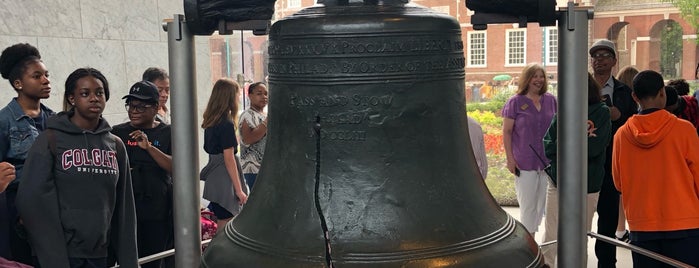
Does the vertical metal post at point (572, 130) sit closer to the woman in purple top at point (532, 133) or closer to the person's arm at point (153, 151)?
the person's arm at point (153, 151)

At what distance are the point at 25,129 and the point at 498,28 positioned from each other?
13.2m

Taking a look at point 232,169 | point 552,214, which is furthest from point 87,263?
point 552,214

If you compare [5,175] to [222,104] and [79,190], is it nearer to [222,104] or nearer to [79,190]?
[79,190]

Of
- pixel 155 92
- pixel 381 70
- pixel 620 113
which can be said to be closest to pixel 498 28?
pixel 620 113

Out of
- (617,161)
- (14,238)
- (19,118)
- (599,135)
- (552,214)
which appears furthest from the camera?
(552,214)

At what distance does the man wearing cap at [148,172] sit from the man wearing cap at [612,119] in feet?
10.1

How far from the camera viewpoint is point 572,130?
2.35 m

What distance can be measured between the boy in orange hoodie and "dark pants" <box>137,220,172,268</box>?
275 cm

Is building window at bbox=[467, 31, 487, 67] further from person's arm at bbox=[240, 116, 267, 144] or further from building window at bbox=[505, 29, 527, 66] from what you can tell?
person's arm at bbox=[240, 116, 267, 144]

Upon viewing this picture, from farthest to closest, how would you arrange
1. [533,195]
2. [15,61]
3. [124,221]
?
1. [533,195]
2. [15,61]
3. [124,221]

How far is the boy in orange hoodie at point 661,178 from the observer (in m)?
4.31

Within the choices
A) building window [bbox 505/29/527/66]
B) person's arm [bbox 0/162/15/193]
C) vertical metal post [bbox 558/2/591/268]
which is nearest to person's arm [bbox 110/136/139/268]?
person's arm [bbox 0/162/15/193]

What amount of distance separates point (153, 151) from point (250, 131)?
1.60 m

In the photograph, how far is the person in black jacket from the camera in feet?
11.5
